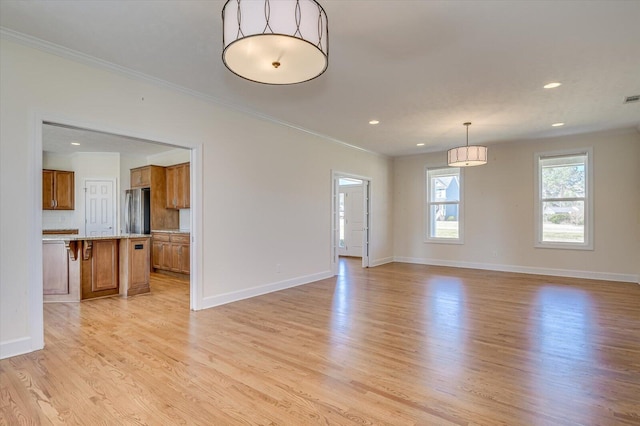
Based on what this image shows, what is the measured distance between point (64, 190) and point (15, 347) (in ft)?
19.1

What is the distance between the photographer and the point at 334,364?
106 inches

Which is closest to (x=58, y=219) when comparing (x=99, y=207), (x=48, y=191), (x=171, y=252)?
(x=48, y=191)

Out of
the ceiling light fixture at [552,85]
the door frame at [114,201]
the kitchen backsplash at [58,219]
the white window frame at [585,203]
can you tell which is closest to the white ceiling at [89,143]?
the door frame at [114,201]

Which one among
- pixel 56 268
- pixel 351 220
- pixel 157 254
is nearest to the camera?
pixel 56 268

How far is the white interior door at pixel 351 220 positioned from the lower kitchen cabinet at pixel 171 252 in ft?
15.2

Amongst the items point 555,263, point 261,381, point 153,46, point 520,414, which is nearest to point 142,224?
point 153,46

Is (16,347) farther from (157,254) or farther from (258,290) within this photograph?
(157,254)

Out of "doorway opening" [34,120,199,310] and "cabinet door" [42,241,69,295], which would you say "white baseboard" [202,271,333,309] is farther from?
"doorway opening" [34,120,199,310]

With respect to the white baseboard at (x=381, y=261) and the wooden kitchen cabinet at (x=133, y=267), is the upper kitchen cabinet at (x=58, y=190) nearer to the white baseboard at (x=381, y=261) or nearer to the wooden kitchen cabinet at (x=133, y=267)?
the wooden kitchen cabinet at (x=133, y=267)

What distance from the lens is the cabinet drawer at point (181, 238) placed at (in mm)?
6332

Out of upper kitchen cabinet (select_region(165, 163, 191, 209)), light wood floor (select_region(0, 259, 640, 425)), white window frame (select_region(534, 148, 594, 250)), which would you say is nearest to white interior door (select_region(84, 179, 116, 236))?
upper kitchen cabinet (select_region(165, 163, 191, 209))

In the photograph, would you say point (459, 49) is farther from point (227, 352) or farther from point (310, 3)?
point (227, 352)

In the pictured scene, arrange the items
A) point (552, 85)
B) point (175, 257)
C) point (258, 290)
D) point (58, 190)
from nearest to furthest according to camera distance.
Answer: point (552, 85), point (258, 290), point (175, 257), point (58, 190)

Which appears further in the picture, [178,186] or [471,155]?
[178,186]
